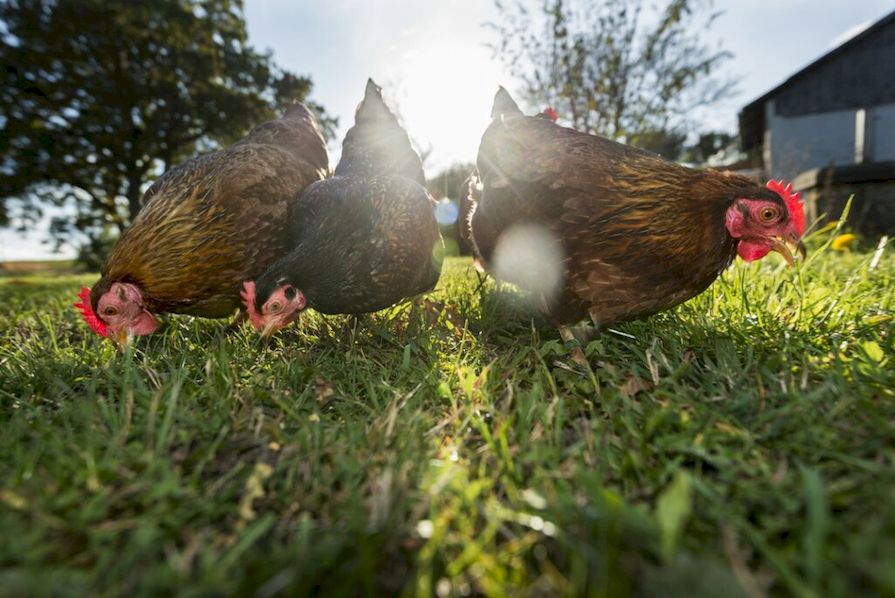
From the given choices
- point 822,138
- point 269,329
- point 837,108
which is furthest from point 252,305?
point 837,108

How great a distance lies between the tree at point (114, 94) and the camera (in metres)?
12.2

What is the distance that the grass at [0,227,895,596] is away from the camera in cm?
73

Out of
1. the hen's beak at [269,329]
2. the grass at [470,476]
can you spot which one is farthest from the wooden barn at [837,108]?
the hen's beak at [269,329]

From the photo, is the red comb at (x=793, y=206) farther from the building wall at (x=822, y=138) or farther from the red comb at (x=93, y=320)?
the building wall at (x=822, y=138)

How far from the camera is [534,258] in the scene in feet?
7.20

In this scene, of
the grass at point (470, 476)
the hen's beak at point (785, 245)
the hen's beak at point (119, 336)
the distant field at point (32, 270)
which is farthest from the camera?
the distant field at point (32, 270)

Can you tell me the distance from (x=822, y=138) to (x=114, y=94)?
22434mm

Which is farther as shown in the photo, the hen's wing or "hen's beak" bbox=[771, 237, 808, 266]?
the hen's wing

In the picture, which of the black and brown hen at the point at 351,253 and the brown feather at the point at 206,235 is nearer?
the black and brown hen at the point at 351,253

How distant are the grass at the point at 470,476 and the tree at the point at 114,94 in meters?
15.1

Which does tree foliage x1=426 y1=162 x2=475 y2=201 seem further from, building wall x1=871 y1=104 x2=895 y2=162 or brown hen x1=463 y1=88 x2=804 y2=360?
building wall x1=871 y1=104 x2=895 y2=162

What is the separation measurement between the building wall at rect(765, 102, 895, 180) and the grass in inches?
619

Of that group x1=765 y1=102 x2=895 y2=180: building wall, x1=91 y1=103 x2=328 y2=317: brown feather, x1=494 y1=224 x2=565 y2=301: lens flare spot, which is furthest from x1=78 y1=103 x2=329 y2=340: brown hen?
x1=765 y1=102 x2=895 y2=180: building wall

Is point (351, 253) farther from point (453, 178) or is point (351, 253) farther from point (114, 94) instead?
point (114, 94)
